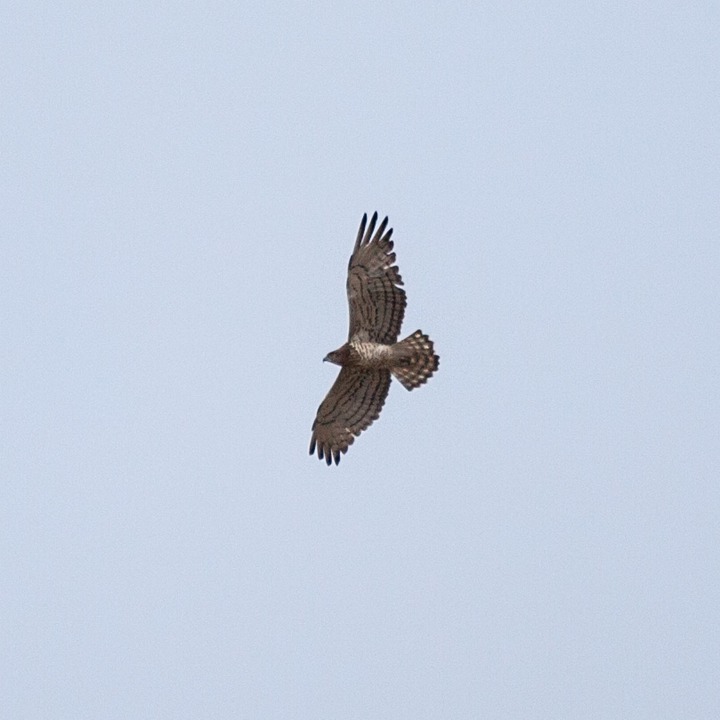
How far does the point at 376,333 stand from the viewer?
2784 centimetres

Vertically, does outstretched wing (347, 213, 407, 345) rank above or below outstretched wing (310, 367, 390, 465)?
above

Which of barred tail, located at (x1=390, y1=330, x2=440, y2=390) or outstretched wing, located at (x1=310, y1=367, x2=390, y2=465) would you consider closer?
barred tail, located at (x1=390, y1=330, x2=440, y2=390)

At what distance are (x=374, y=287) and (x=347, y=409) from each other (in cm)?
198

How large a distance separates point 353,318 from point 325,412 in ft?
5.13

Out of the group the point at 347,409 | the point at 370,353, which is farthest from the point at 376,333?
the point at 347,409

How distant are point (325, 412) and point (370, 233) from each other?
109 inches

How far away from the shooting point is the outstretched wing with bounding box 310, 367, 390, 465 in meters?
28.1

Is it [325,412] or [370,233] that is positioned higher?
[370,233]

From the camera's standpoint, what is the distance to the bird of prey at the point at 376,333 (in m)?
27.5

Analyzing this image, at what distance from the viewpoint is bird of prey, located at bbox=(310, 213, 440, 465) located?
27516 millimetres

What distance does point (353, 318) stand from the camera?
27734 mm

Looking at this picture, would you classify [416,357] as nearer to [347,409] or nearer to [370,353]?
[370,353]

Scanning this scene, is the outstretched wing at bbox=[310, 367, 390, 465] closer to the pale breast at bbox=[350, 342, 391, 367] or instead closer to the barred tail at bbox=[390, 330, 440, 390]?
the pale breast at bbox=[350, 342, 391, 367]

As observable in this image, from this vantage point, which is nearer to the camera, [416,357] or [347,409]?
[416,357]
